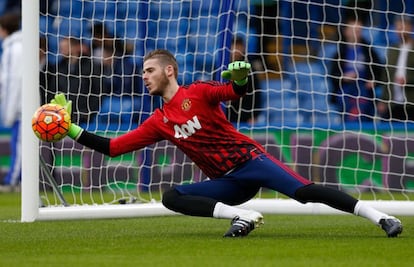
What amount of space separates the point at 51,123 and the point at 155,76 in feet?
2.81

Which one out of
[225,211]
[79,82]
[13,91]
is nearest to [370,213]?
[225,211]

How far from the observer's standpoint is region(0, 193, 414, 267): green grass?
7164 mm

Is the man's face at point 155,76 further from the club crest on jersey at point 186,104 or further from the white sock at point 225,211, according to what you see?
the white sock at point 225,211

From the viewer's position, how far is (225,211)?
8859 mm

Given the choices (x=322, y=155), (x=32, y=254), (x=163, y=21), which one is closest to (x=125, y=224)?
(x=32, y=254)

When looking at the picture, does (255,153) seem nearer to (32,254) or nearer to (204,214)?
(204,214)

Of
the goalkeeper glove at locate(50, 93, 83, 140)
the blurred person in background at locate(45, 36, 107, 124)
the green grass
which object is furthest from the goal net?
the goalkeeper glove at locate(50, 93, 83, 140)

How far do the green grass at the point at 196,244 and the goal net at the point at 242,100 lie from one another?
1033mm

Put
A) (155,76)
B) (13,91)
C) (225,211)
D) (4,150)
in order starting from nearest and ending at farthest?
(225,211) < (155,76) < (13,91) < (4,150)

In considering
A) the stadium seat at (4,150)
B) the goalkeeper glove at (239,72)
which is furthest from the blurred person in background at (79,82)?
the stadium seat at (4,150)

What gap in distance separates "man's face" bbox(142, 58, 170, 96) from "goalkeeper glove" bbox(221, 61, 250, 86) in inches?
31.8

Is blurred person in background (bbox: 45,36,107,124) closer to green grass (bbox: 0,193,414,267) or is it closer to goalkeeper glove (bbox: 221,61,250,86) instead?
green grass (bbox: 0,193,414,267)

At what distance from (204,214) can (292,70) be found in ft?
26.1

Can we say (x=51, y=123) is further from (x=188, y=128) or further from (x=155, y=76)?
(x=188, y=128)
